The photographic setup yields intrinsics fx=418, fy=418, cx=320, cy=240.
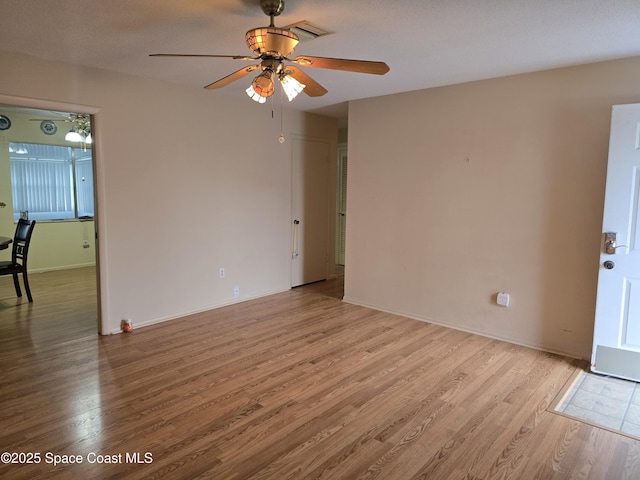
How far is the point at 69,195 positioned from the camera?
24.3 ft

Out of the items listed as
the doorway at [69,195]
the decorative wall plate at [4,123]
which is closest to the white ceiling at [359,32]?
the doorway at [69,195]

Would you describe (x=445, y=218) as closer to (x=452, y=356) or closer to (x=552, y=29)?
(x=452, y=356)

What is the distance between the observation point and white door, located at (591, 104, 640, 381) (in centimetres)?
298

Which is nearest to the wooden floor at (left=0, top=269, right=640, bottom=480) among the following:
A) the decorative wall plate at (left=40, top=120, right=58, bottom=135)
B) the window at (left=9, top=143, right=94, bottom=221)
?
the window at (left=9, top=143, right=94, bottom=221)

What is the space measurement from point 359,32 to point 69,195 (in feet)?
21.8

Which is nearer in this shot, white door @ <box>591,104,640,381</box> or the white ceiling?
the white ceiling

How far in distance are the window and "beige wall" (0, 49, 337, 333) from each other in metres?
3.14

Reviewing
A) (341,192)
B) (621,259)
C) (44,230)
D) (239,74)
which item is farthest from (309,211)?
(44,230)

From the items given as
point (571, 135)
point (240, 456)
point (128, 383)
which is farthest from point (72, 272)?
point (571, 135)

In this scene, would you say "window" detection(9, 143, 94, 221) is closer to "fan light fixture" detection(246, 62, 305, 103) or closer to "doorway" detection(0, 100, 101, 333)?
"doorway" detection(0, 100, 101, 333)

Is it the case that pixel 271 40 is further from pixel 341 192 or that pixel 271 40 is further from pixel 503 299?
pixel 341 192

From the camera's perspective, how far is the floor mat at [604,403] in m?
2.52

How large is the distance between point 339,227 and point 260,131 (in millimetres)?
2531

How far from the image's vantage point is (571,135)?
3.41m
